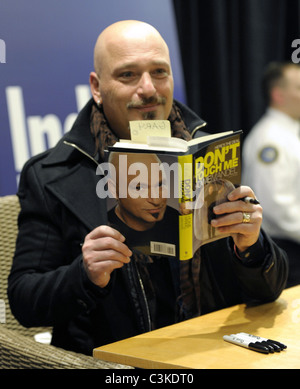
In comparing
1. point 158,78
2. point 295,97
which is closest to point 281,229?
point 295,97

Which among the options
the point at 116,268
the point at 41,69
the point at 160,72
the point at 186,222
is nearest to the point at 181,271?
the point at 116,268

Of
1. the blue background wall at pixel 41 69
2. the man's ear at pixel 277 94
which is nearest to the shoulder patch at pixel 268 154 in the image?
the man's ear at pixel 277 94

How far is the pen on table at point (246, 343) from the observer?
4.07 feet

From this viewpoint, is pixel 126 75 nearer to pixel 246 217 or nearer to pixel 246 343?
pixel 246 217

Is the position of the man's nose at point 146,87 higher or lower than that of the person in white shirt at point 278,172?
higher

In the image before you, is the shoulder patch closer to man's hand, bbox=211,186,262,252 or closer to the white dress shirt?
the white dress shirt

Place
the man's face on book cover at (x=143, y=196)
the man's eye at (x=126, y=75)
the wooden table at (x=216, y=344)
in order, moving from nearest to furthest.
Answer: the wooden table at (x=216, y=344), the man's face on book cover at (x=143, y=196), the man's eye at (x=126, y=75)

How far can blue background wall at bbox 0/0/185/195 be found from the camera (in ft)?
7.50

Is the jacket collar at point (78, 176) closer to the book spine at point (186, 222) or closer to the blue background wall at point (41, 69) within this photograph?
the book spine at point (186, 222)

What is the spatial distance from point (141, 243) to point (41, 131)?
3.73 ft

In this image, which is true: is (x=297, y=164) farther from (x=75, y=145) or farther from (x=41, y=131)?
(x=75, y=145)

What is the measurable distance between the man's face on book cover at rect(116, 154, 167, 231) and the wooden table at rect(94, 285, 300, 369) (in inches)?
9.9

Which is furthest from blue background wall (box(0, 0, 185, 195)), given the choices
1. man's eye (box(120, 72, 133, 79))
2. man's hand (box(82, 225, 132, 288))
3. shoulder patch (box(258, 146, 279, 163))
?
shoulder patch (box(258, 146, 279, 163))

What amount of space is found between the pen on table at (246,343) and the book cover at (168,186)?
7.8 inches
